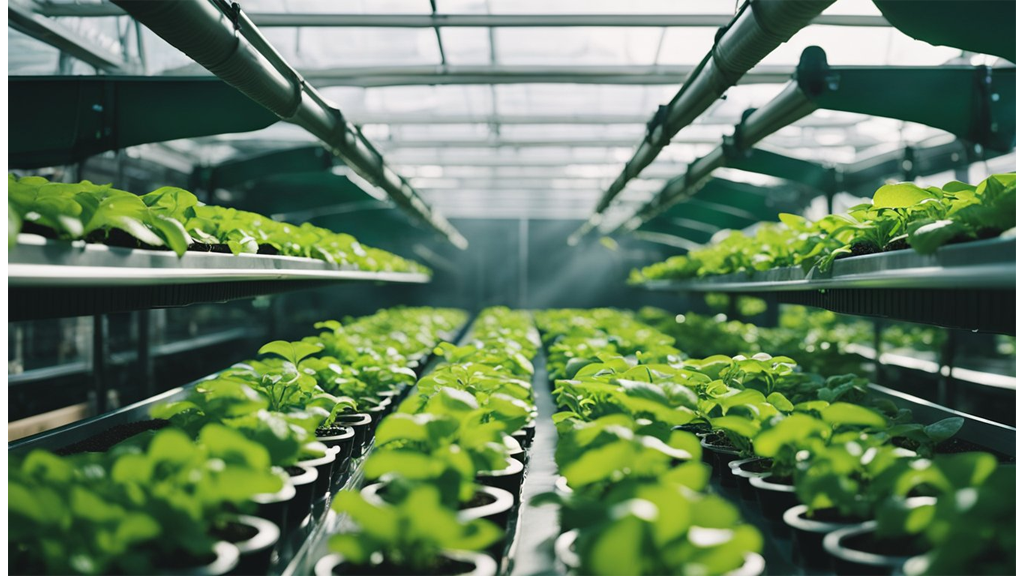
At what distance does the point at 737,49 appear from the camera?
222 cm

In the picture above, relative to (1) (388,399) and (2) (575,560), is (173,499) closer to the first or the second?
(2) (575,560)

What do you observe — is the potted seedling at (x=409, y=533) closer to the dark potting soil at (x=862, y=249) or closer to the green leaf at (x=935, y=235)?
the green leaf at (x=935, y=235)

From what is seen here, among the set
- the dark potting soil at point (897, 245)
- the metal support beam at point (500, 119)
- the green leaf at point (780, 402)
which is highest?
the metal support beam at point (500, 119)

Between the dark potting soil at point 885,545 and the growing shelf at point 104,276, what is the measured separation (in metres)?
1.36

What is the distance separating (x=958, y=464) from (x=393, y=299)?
12280mm

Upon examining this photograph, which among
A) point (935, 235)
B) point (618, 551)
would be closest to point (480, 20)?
point (935, 235)

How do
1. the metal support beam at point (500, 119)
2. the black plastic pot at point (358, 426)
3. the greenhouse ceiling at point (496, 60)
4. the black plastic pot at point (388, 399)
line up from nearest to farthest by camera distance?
the black plastic pot at point (358, 426) < the black plastic pot at point (388, 399) < the greenhouse ceiling at point (496, 60) < the metal support beam at point (500, 119)

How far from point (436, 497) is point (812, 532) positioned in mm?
684

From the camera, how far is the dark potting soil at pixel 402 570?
1.02m

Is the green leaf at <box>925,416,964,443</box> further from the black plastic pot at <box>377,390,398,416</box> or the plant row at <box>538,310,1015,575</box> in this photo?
the black plastic pot at <box>377,390,398,416</box>

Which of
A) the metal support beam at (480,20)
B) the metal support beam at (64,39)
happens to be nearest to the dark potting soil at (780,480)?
the metal support beam at (480,20)

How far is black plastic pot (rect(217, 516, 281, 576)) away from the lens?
3.61 feet

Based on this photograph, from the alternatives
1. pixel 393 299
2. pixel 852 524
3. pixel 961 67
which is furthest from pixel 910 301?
pixel 393 299

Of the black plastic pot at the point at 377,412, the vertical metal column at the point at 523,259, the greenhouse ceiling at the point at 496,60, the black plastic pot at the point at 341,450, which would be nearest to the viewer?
the black plastic pot at the point at 341,450
